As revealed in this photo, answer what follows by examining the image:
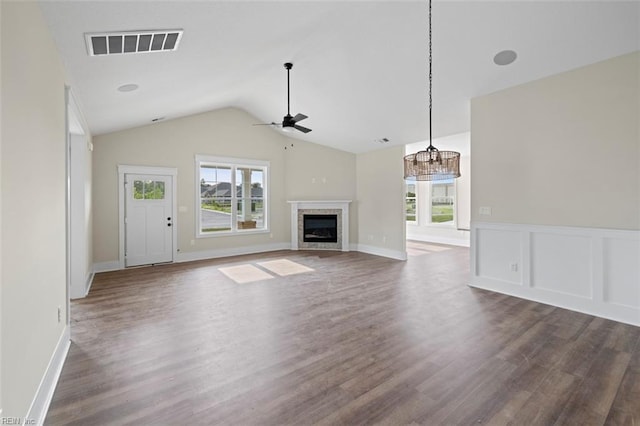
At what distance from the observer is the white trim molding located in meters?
3.36

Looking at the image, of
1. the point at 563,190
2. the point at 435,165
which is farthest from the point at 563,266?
the point at 435,165

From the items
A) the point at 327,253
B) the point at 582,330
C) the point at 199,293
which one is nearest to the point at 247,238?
the point at 327,253

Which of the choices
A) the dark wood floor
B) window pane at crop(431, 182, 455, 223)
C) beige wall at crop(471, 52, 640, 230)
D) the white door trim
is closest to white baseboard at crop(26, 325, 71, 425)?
the dark wood floor

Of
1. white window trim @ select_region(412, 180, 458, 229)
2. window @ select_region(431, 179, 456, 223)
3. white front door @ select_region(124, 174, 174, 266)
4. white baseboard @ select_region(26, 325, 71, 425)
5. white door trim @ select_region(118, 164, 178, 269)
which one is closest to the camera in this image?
white baseboard @ select_region(26, 325, 71, 425)

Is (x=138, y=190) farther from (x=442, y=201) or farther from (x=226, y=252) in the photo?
(x=442, y=201)

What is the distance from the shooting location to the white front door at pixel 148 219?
607cm

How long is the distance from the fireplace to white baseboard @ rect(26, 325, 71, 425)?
589 centimetres

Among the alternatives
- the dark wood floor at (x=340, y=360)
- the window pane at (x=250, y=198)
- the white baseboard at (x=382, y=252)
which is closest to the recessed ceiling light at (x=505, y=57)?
the dark wood floor at (x=340, y=360)

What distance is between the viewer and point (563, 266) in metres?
3.82

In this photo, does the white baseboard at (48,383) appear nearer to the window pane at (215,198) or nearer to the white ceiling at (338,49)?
the white ceiling at (338,49)

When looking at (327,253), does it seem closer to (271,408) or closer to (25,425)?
(271,408)

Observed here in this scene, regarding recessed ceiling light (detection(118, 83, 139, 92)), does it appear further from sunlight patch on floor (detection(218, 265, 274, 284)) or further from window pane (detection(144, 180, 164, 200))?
sunlight patch on floor (detection(218, 265, 274, 284))

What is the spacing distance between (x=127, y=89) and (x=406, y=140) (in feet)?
17.1

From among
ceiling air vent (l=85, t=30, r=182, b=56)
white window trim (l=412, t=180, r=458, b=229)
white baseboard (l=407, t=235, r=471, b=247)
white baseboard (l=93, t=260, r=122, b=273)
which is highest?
ceiling air vent (l=85, t=30, r=182, b=56)
